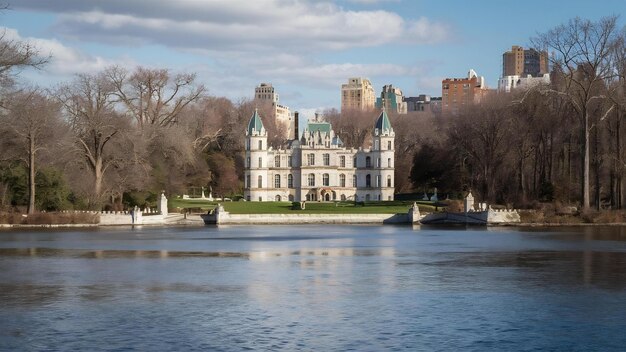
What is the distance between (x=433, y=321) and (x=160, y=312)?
577 cm

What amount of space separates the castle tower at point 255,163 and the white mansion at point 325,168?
0.11 metres

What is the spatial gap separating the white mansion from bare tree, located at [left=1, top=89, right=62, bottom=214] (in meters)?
39.3

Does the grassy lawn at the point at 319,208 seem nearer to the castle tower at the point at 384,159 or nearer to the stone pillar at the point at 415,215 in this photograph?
the stone pillar at the point at 415,215

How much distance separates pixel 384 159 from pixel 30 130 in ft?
160

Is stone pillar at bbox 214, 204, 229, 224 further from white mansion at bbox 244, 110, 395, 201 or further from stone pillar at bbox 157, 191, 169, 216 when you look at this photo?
white mansion at bbox 244, 110, 395, 201

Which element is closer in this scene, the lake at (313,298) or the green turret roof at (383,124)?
the lake at (313,298)

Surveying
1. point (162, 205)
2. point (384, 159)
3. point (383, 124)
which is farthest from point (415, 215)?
point (383, 124)

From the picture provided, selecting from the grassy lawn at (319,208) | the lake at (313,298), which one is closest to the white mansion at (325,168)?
the grassy lawn at (319,208)

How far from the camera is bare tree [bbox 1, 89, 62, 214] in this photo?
A: 55.5 meters

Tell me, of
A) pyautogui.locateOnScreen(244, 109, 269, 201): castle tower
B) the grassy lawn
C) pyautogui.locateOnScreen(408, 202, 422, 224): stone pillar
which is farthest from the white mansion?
pyautogui.locateOnScreen(408, 202, 422, 224): stone pillar

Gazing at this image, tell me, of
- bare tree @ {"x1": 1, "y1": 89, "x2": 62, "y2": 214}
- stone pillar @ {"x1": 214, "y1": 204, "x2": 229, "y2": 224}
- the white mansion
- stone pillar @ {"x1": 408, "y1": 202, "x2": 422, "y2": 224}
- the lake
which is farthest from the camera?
the white mansion

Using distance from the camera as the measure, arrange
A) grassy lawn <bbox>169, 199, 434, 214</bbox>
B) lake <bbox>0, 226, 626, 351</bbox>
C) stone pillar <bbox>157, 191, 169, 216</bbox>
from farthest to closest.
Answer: grassy lawn <bbox>169, 199, 434, 214</bbox> → stone pillar <bbox>157, 191, 169, 216</bbox> → lake <bbox>0, 226, 626, 351</bbox>

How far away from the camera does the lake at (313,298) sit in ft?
51.9

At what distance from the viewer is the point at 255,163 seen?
3794 inches
